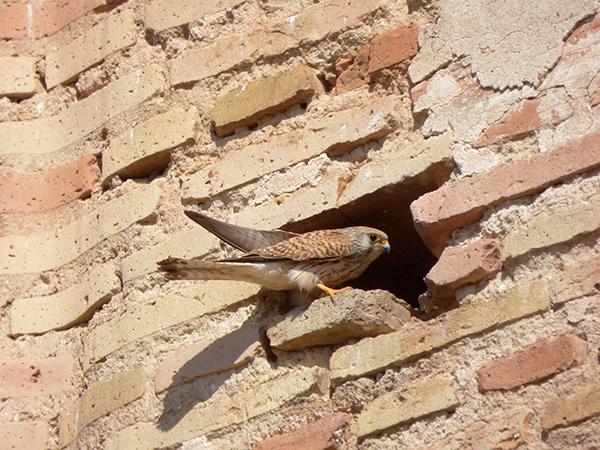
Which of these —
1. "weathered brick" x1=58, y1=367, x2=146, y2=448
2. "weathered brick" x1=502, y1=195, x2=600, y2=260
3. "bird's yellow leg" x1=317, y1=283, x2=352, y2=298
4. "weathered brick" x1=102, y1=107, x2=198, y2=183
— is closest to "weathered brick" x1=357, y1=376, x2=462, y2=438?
"weathered brick" x1=502, y1=195, x2=600, y2=260

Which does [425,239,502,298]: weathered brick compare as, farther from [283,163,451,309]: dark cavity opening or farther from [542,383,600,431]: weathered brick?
[542,383,600,431]: weathered brick

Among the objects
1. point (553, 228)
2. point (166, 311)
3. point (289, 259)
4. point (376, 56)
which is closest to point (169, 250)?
point (166, 311)

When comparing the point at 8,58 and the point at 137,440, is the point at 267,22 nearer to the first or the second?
the point at 8,58

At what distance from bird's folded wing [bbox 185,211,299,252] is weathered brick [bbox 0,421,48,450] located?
84 cm

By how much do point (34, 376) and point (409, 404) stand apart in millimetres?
1374

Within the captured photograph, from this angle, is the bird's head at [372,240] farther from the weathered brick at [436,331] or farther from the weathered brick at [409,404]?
the weathered brick at [409,404]

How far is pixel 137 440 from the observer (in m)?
4.67

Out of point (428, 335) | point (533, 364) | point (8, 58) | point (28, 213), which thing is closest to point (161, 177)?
point (28, 213)

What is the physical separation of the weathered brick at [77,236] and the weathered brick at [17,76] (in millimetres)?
578

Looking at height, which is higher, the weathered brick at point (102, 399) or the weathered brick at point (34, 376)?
the weathered brick at point (34, 376)

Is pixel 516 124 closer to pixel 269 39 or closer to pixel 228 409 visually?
pixel 269 39

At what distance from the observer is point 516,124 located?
4477 mm

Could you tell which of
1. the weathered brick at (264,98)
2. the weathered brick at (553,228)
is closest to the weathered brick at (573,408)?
the weathered brick at (553,228)

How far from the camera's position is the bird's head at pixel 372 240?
202 inches
